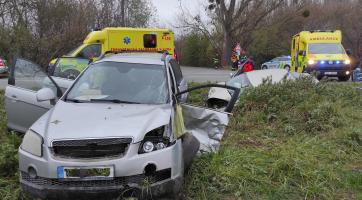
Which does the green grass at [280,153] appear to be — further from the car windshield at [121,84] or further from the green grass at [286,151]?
the car windshield at [121,84]

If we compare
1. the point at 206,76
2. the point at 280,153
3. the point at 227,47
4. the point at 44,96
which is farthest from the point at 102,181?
the point at 227,47

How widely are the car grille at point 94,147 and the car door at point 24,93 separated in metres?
2.79

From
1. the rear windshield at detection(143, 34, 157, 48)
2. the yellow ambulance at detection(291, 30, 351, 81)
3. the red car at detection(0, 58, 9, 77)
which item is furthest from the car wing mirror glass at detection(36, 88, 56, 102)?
the red car at detection(0, 58, 9, 77)

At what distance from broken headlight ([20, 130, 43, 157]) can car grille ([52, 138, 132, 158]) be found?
0.59 ft

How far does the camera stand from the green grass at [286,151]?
5.68 m

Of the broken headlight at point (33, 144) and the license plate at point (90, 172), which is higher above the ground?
the broken headlight at point (33, 144)

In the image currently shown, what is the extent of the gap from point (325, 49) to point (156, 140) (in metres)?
18.0

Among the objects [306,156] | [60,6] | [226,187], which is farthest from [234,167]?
[60,6]

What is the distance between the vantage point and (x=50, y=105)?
7.25 meters

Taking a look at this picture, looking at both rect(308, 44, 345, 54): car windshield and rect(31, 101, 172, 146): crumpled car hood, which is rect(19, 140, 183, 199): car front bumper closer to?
rect(31, 101, 172, 146): crumpled car hood

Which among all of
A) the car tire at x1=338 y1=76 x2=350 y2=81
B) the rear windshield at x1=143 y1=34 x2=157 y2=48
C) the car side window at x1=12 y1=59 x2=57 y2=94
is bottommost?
the car tire at x1=338 y1=76 x2=350 y2=81

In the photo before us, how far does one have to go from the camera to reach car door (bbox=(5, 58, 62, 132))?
741cm

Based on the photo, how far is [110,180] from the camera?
458 centimetres

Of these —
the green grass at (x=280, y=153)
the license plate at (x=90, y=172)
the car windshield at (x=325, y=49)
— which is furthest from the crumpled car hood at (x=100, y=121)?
the car windshield at (x=325, y=49)
